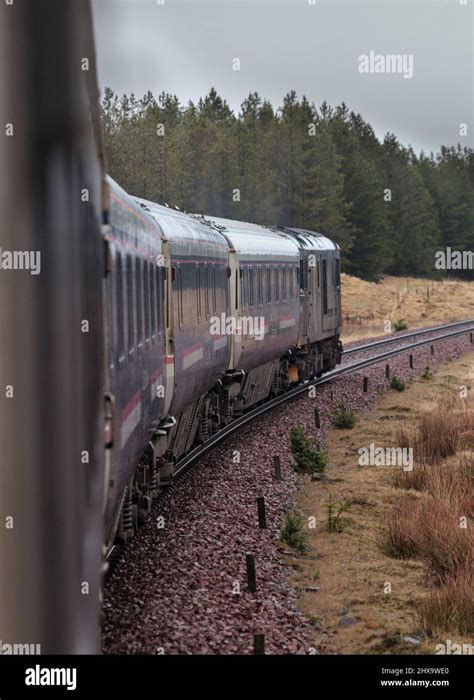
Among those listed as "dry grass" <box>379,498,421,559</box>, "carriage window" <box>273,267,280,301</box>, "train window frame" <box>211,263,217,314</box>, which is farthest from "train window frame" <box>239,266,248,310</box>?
"dry grass" <box>379,498,421,559</box>

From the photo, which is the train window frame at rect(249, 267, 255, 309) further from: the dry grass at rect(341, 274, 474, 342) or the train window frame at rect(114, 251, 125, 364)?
the dry grass at rect(341, 274, 474, 342)

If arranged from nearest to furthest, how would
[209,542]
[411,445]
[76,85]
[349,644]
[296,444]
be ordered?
[76,85] < [349,644] < [209,542] < [296,444] < [411,445]

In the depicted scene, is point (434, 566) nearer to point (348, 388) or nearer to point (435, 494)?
point (435, 494)

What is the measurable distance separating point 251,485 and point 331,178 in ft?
171

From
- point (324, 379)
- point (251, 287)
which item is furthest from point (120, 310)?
point (324, 379)

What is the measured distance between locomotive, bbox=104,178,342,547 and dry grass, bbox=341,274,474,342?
29993 millimetres

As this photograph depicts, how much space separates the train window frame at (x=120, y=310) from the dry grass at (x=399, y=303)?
47.7 metres

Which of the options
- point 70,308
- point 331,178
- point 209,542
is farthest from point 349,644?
point 331,178

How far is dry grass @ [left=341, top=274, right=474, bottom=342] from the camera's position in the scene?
64938 millimetres

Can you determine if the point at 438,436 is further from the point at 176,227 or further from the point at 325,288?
the point at 325,288

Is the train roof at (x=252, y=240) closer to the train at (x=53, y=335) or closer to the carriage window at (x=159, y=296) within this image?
the carriage window at (x=159, y=296)

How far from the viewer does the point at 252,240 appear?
68.5 feet

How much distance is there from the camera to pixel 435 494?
624 inches

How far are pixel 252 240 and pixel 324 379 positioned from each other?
29.1 feet
